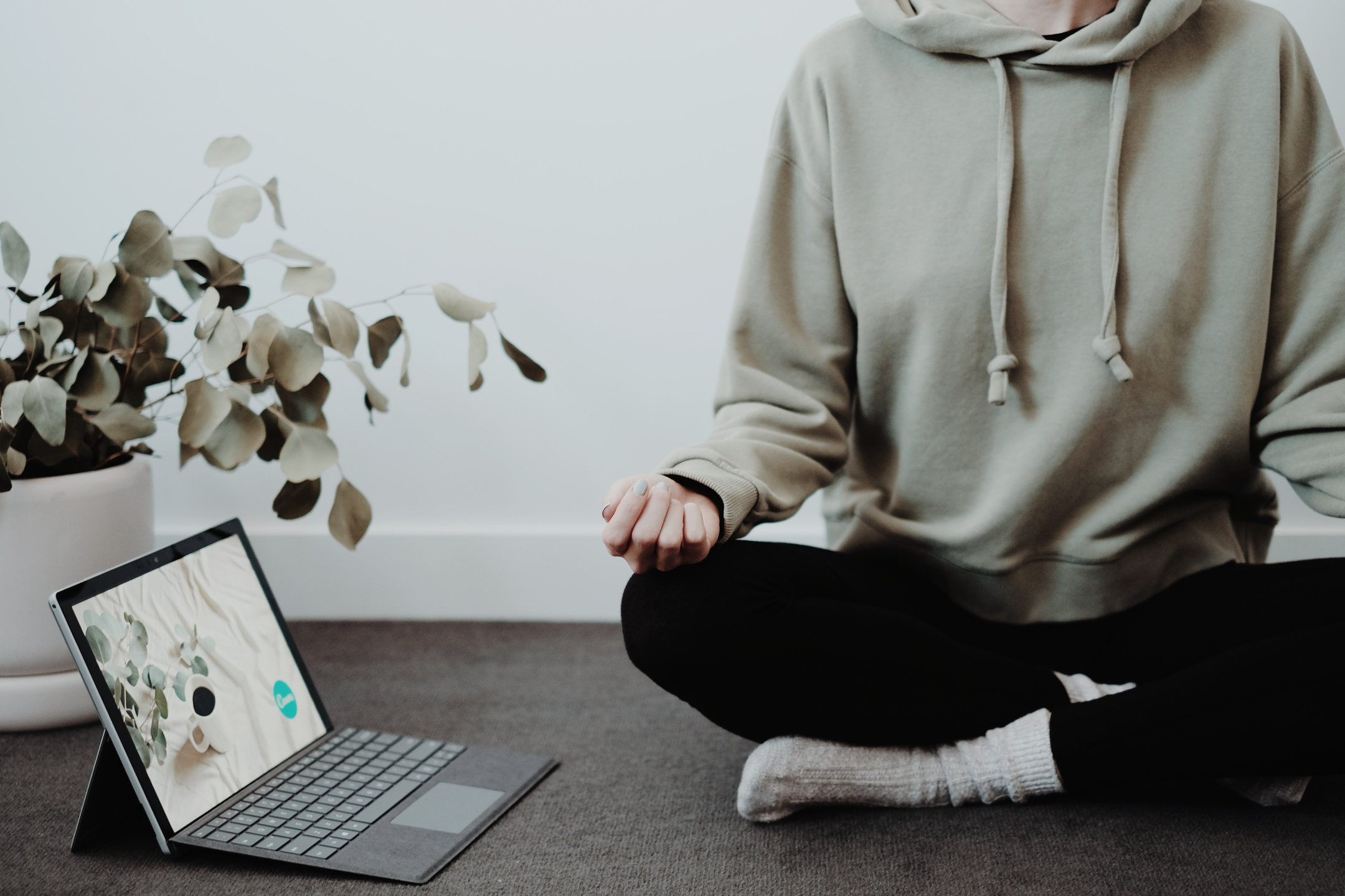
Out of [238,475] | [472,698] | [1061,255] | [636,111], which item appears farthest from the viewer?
[238,475]

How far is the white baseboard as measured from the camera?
1453mm

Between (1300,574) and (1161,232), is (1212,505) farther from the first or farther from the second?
(1161,232)

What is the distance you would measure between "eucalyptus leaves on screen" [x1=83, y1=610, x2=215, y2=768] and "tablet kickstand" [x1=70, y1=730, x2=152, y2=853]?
0.9 inches

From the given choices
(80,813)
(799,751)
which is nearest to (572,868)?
(799,751)

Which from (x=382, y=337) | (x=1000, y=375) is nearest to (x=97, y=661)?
(x=382, y=337)

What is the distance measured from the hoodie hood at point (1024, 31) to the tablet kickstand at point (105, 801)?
904mm

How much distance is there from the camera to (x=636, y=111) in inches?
52.6

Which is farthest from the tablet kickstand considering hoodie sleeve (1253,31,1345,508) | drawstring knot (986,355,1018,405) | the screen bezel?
hoodie sleeve (1253,31,1345,508)

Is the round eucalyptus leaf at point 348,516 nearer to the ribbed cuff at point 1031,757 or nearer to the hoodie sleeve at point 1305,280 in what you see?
the ribbed cuff at point 1031,757

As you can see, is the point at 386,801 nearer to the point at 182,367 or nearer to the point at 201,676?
the point at 201,676

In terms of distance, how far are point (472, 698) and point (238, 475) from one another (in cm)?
58

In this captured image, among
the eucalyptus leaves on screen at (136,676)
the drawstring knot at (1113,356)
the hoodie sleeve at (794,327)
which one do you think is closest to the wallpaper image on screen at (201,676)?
the eucalyptus leaves on screen at (136,676)

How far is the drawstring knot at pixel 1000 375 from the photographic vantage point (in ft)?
2.83

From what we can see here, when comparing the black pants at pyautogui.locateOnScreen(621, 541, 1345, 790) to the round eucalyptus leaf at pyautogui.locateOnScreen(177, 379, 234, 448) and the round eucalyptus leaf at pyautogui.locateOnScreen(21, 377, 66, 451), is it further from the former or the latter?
the round eucalyptus leaf at pyautogui.locateOnScreen(21, 377, 66, 451)
